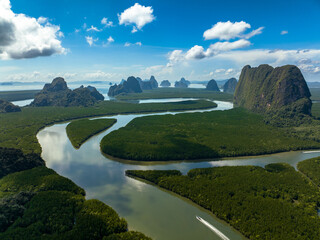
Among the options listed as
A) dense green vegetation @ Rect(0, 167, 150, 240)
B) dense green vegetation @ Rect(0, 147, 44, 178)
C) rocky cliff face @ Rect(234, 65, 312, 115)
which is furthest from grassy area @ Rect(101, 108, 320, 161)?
rocky cliff face @ Rect(234, 65, 312, 115)

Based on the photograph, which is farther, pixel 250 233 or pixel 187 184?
pixel 187 184

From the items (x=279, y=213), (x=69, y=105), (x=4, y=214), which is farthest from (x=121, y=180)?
(x=69, y=105)

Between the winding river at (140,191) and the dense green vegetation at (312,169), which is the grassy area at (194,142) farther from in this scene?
the dense green vegetation at (312,169)

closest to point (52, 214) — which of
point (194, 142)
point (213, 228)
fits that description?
point (213, 228)

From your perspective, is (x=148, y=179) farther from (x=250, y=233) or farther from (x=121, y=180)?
(x=250, y=233)

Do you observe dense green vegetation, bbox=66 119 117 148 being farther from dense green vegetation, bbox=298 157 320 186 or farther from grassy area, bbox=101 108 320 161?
dense green vegetation, bbox=298 157 320 186

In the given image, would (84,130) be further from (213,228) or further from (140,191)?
(213,228)
